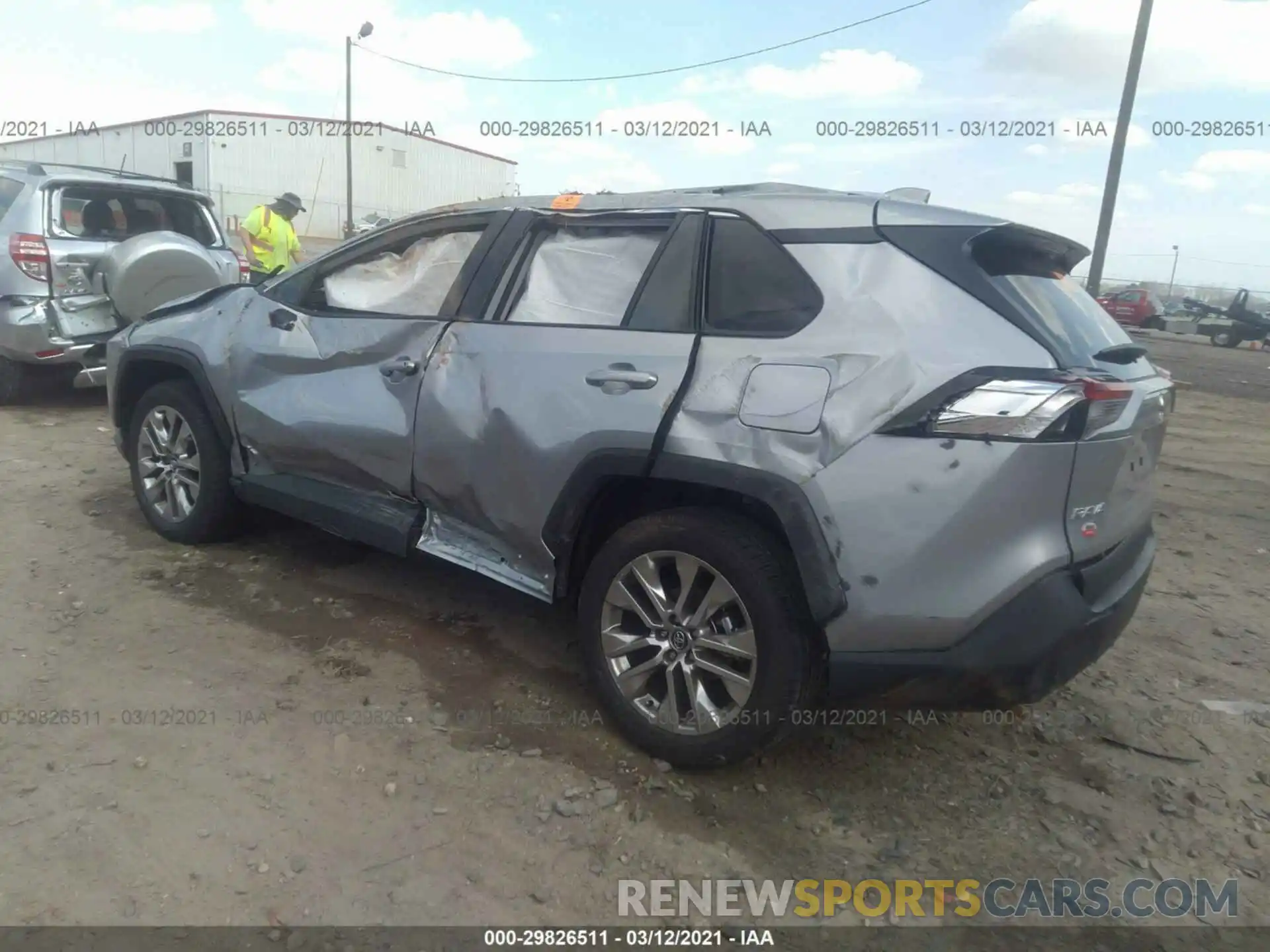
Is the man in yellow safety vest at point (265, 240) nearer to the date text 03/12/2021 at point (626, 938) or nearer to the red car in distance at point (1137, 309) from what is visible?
the date text 03/12/2021 at point (626, 938)

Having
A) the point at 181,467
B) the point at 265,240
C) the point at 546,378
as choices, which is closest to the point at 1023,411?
the point at 546,378

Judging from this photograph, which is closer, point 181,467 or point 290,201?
point 181,467

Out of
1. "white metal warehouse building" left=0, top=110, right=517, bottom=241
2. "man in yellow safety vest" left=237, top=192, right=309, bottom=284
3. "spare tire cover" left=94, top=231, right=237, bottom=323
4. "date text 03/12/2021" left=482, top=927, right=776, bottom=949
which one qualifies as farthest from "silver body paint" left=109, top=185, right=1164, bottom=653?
"white metal warehouse building" left=0, top=110, right=517, bottom=241

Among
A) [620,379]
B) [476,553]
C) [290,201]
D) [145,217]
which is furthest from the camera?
[290,201]

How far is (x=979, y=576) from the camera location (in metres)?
2.29

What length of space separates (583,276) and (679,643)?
1.30 m

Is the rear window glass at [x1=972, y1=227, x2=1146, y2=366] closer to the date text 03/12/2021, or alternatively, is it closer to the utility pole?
the date text 03/12/2021

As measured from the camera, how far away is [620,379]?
9.10ft

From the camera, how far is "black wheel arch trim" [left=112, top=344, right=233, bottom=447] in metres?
4.01

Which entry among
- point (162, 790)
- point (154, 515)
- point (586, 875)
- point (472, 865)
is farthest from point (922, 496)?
point (154, 515)

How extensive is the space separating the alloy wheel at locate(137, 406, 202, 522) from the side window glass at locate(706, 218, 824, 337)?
2.68 meters

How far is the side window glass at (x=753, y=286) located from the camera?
8.43ft

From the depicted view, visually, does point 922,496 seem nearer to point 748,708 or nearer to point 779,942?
point 748,708

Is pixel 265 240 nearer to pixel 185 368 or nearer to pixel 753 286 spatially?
pixel 185 368
